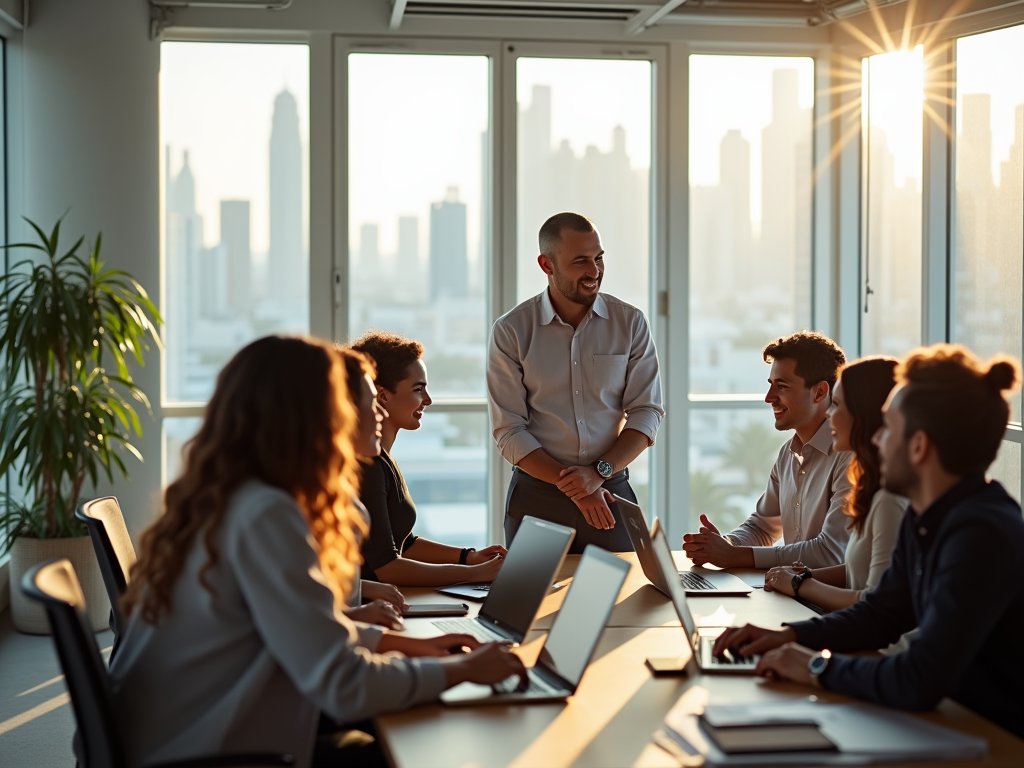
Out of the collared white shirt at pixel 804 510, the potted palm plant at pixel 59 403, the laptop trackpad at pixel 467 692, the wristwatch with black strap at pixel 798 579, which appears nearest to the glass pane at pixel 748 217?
the collared white shirt at pixel 804 510

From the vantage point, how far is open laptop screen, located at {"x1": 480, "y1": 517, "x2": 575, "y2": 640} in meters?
2.32

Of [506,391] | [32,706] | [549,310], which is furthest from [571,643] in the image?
[32,706]

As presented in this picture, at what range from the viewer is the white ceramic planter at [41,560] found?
191 inches

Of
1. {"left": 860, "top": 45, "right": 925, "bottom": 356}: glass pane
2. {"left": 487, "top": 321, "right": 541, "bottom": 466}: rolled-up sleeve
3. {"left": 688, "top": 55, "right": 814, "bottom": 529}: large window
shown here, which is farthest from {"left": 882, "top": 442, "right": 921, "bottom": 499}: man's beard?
{"left": 688, "top": 55, "right": 814, "bottom": 529}: large window

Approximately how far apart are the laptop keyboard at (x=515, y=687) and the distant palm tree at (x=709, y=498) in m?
3.95

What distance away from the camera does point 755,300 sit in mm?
5922

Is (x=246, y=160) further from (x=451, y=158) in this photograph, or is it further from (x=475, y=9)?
(x=475, y=9)

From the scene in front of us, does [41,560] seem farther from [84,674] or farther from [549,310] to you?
[84,674]

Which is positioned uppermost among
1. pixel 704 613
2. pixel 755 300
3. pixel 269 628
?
pixel 755 300

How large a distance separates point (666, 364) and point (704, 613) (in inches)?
127

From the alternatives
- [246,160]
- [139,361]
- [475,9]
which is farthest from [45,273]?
[475,9]

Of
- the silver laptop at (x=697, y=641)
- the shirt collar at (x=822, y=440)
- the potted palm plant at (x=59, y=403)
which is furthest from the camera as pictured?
the potted palm plant at (x=59, y=403)

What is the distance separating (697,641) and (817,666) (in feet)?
1.16

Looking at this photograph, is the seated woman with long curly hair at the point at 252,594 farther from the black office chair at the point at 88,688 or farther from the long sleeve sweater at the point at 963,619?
the long sleeve sweater at the point at 963,619
